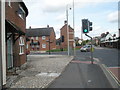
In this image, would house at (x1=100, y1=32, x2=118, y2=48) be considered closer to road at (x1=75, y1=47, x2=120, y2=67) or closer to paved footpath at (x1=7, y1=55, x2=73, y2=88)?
road at (x1=75, y1=47, x2=120, y2=67)

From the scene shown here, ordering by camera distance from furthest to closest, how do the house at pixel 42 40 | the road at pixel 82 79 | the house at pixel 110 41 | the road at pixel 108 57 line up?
the house at pixel 42 40, the house at pixel 110 41, the road at pixel 108 57, the road at pixel 82 79

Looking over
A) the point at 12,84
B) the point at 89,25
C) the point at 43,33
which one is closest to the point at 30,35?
the point at 43,33

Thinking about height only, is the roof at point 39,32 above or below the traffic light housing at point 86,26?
above

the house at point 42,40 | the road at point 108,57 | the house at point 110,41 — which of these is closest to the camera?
the road at point 108,57

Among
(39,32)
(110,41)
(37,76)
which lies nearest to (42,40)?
(39,32)

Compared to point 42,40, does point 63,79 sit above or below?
below

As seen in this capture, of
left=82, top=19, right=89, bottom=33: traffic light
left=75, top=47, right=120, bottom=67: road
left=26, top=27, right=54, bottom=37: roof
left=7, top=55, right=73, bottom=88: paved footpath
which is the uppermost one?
left=26, top=27, right=54, bottom=37: roof

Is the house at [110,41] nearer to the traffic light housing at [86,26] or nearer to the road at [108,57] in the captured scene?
the road at [108,57]

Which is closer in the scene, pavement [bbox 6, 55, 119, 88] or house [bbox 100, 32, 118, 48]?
pavement [bbox 6, 55, 119, 88]

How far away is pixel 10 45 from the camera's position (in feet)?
39.7

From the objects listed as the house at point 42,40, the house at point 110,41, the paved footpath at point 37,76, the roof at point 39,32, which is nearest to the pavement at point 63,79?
the paved footpath at point 37,76

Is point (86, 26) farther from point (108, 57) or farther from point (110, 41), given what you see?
point (110, 41)

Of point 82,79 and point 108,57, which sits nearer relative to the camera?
point 82,79

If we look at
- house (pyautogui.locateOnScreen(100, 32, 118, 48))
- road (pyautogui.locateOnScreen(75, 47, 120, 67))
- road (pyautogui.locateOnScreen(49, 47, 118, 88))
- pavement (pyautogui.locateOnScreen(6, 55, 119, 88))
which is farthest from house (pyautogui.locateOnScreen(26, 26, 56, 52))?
pavement (pyautogui.locateOnScreen(6, 55, 119, 88))
